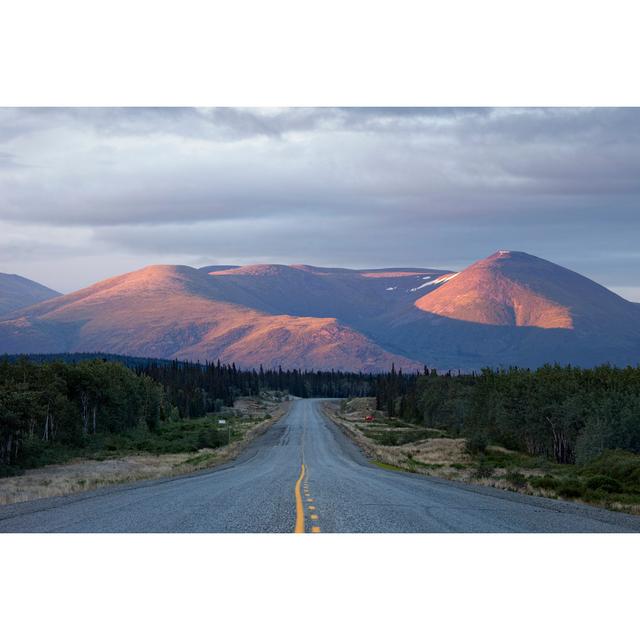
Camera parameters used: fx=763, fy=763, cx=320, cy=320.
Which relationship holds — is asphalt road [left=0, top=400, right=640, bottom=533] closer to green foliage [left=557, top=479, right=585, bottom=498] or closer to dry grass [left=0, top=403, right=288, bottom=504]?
green foliage [left=557, top=479, right=585, bottom=498]

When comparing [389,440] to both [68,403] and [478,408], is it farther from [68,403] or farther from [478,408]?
[68,403]

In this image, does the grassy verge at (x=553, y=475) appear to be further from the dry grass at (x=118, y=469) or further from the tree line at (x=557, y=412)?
the dry grass at (x=118, y=469)

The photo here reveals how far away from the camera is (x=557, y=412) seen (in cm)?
6956

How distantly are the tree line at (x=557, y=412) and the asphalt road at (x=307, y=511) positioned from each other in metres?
31.3

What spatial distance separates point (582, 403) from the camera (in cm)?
6625

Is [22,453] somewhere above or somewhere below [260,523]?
below

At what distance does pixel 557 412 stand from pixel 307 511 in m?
56.1

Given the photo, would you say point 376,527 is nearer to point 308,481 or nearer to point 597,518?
point 597,518

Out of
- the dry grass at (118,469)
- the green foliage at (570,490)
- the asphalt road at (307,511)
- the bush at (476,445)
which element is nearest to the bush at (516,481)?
the green foliage at (570,490)

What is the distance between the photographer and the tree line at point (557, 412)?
54500mm

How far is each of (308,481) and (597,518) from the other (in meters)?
13.2

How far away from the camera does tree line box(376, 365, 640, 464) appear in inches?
2146

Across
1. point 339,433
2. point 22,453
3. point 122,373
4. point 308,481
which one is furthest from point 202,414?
point 308,481
